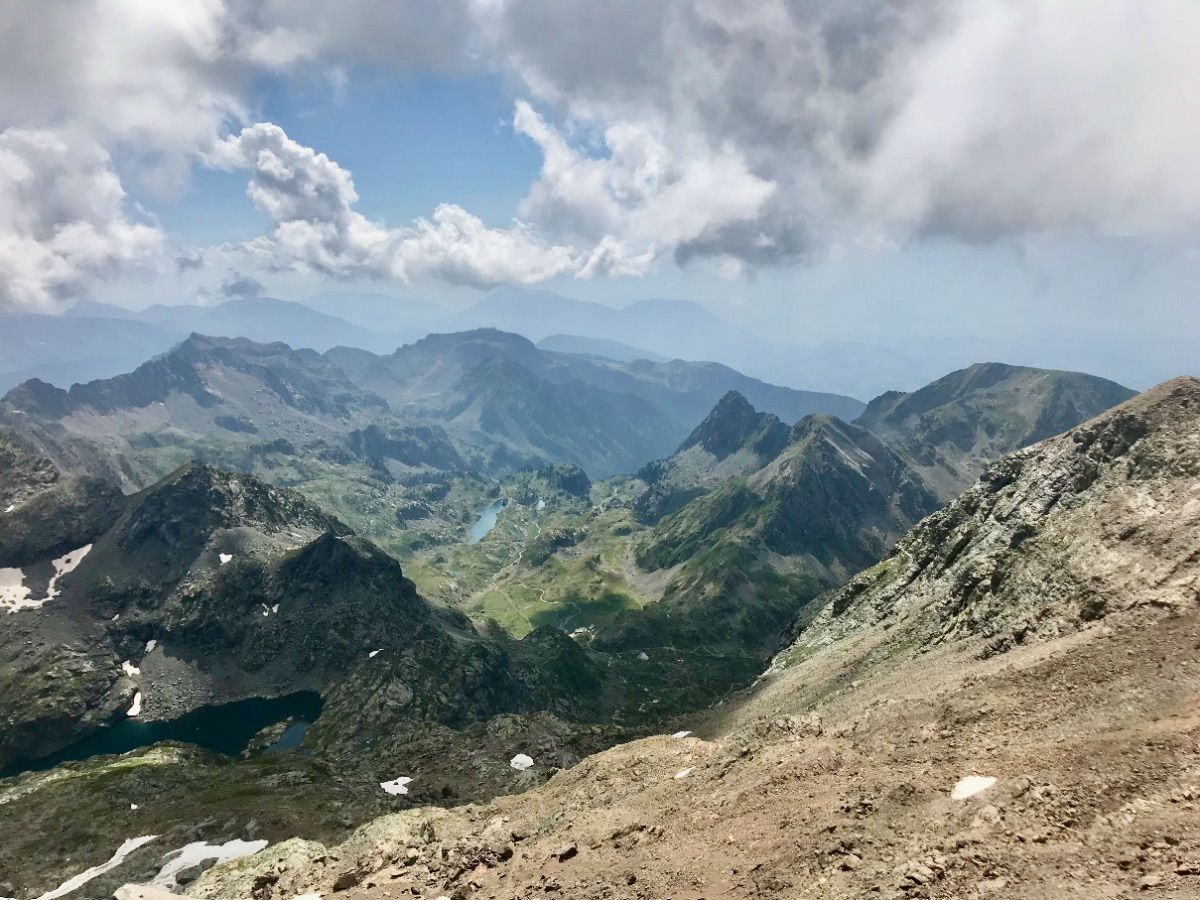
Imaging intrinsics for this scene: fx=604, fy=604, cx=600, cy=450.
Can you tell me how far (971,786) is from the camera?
3036cm

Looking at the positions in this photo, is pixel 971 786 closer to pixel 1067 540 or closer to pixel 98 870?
pixel 1067 540

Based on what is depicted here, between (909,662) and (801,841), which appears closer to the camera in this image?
(801,841)

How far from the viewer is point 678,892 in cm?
3025

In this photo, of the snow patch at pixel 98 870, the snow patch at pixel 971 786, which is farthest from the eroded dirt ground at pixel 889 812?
the snow patch at pixel 98 870

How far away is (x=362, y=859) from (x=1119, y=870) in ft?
156

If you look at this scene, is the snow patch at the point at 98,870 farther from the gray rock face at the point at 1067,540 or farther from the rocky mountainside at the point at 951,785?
the gray rock face at the point at 1067,540

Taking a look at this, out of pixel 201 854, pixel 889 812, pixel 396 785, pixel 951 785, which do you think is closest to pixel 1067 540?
pixel 951 785

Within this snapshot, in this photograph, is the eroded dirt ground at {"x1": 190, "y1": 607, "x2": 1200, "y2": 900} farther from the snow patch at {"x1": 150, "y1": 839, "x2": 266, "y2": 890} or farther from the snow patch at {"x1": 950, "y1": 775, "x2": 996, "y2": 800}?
the snow patch at {"x1": 150, "y1": 839, "x2": 266, "y2": 890}

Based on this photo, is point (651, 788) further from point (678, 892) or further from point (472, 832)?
point (678, 892)

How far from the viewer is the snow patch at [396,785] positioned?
98419 mm

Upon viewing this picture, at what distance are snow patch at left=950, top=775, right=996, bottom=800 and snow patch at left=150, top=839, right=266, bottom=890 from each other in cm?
8299

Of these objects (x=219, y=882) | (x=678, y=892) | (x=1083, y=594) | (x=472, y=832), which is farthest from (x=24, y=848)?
(x=1083, y=594)

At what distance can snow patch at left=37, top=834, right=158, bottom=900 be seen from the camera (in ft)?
275

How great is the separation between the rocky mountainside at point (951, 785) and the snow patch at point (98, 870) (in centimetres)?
4527
